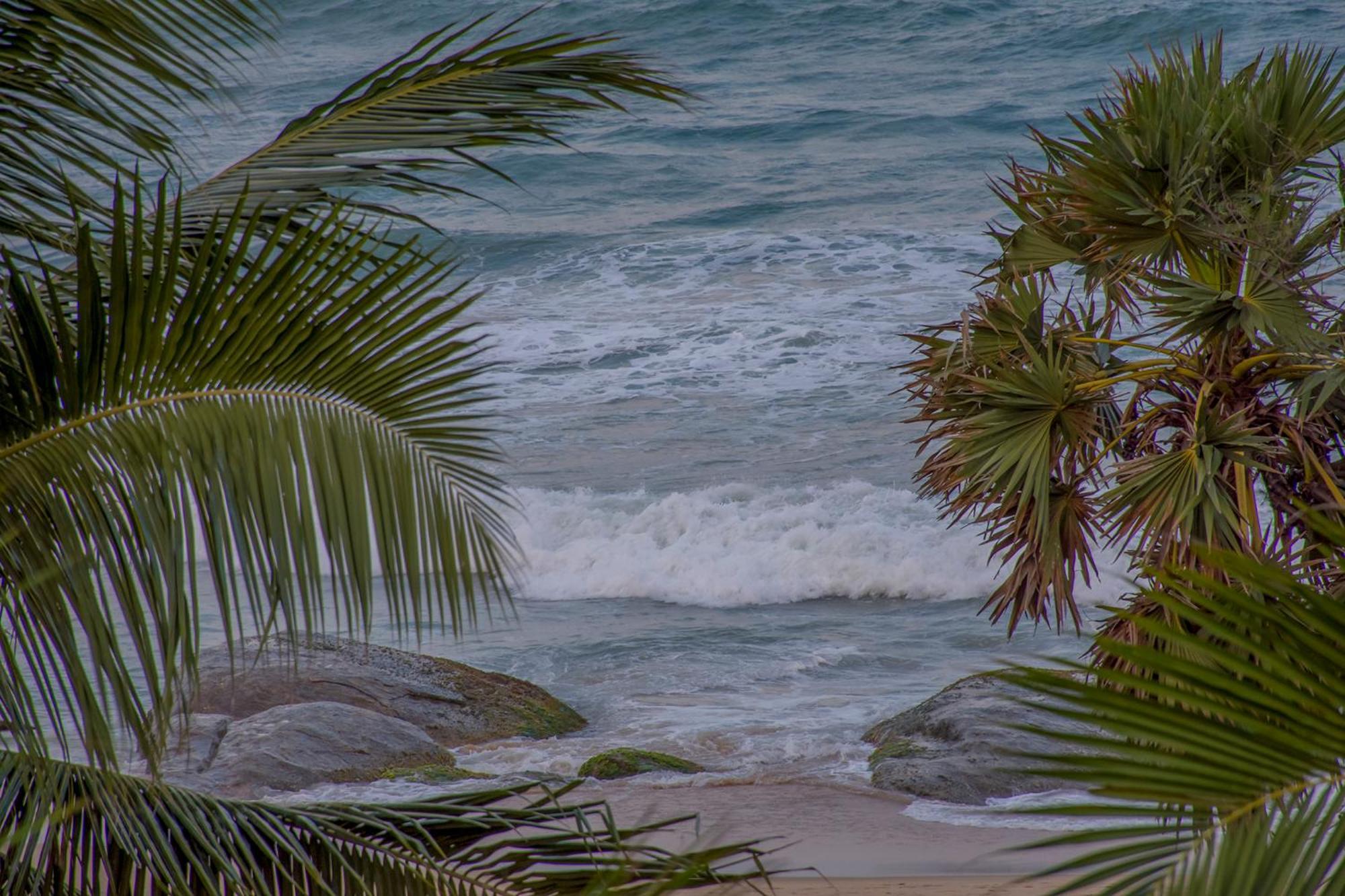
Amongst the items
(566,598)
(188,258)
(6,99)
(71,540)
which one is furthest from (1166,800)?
(566,598)

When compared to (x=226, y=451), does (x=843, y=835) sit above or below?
below

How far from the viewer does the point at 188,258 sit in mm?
2799

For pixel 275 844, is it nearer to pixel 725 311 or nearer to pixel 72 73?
pixel 72 73

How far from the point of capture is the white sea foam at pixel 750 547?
1229 cm

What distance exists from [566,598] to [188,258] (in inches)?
392

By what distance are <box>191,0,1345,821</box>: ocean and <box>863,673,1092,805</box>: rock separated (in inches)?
9.4

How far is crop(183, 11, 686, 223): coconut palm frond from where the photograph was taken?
2.77 m

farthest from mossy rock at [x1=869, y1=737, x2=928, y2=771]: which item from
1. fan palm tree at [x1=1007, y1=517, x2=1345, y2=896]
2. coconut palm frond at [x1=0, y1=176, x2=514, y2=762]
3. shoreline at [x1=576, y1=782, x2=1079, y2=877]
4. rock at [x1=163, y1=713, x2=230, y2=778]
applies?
fan palm tree at [x1=1007, y1=517, x2=1345, y2=896]

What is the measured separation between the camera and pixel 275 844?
8.84 ft

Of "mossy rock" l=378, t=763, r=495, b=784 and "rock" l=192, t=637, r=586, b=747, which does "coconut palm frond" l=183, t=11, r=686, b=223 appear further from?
"rock" l=192, t=637, r=586, b=747

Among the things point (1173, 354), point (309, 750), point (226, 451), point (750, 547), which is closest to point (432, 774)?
point (309, 750)

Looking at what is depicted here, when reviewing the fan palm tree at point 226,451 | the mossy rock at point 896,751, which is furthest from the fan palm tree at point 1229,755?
the mossy rock at point 896,751

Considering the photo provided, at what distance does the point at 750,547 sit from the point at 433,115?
10.5 m

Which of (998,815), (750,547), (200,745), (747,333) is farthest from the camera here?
(747,333)
